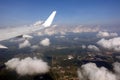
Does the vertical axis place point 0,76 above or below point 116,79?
above

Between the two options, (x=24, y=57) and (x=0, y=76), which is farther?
(x=24, y=57)

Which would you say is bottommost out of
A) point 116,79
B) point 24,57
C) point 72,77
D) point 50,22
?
point 116,79

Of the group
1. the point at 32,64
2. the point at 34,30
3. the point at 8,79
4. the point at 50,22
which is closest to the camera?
the point at 34,30

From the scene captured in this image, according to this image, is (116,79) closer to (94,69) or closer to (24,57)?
(94,69)

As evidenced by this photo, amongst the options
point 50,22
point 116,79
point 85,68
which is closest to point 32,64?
point 85,68

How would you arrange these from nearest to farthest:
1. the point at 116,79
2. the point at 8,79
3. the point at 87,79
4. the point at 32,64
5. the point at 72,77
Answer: the point at 8,79 → the point at 72,77 → the point at 87,79 → the point at 116,79 → the point at 32,64

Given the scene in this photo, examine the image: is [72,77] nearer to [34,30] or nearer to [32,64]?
[32,64]

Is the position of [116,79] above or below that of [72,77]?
below

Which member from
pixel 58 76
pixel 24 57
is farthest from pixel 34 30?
pixel 24 57

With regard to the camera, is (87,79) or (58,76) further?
(87,79)
